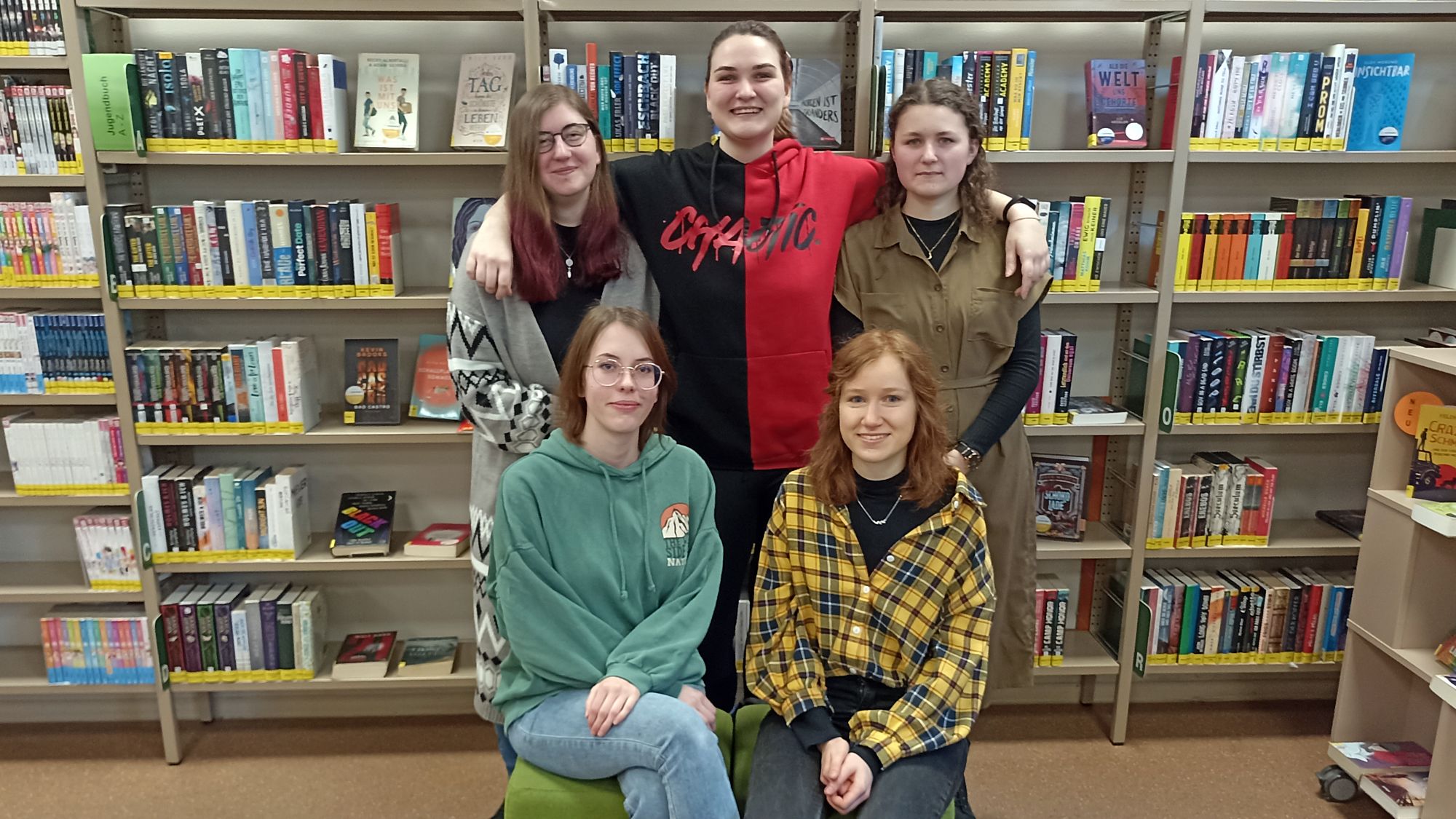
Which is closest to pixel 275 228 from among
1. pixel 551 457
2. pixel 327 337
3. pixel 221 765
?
pixel 327 337

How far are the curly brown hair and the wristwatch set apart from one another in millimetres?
466

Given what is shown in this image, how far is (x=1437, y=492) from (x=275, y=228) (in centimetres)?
299

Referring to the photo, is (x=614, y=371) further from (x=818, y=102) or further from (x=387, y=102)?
(x=387, y=102)

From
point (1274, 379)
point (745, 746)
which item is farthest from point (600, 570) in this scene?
point (1274, 379)

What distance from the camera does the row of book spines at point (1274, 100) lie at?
254 cm

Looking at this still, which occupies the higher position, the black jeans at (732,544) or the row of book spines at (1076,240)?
the row of book spines at (1076,240)

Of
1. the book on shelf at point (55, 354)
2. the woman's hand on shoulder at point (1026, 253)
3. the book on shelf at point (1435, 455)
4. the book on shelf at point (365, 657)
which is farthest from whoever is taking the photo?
the book on shelf at point (365, 657)

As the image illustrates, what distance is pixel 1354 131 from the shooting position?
8.66 feet

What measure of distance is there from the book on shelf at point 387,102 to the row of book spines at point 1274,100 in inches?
78.8

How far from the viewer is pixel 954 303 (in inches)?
79.9

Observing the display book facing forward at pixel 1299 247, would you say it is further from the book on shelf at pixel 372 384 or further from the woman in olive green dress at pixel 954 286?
the book on shelf at pixel 372 384

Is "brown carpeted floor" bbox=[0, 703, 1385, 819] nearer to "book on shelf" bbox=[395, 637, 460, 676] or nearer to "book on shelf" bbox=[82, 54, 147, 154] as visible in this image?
"book on shelf" bbox=[395, 637, 460, 676]

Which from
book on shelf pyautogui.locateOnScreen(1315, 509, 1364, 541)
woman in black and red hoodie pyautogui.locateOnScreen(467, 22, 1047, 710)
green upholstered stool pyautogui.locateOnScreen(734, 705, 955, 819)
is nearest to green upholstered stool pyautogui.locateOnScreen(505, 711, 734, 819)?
green upholstered stool pyautogui.locateOnScreen(734, 705, 955, 819)

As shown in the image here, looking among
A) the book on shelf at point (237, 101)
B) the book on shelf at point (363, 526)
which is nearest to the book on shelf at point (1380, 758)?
the book on shelf at point (363, 526)
